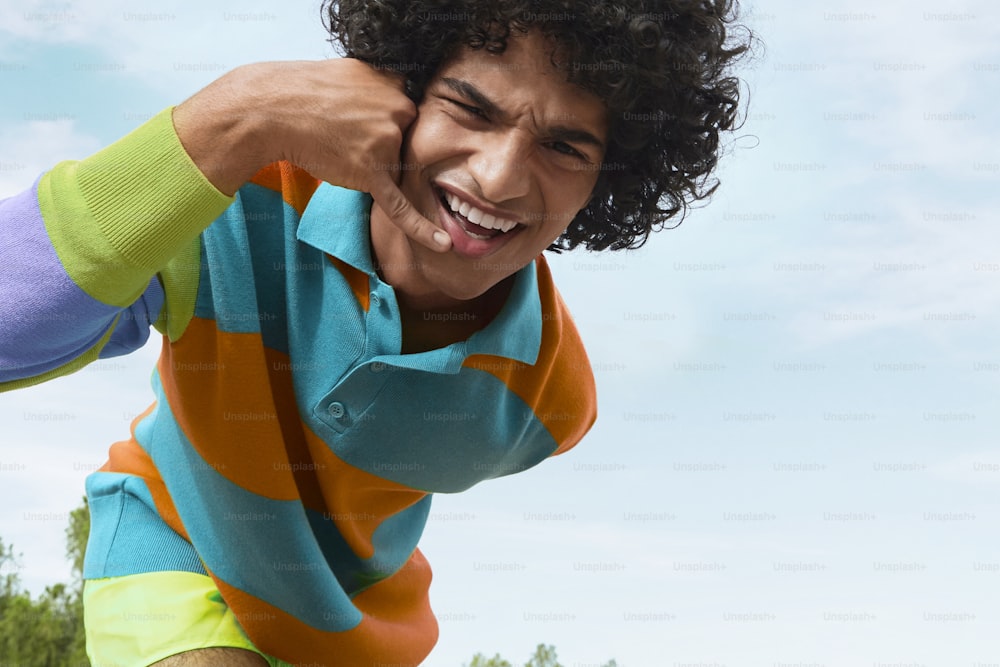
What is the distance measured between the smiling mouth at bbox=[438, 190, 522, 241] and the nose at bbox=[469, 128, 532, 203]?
0.06 metres

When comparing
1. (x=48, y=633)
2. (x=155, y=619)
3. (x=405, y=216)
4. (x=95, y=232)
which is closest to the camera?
(x=95, y=232)

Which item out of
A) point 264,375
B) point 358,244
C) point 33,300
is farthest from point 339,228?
point 33,300

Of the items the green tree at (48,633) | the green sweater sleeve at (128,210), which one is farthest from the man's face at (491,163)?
the green tree at (48,633)

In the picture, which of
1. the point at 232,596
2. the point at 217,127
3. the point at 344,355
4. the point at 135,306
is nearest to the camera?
the point at 217,127

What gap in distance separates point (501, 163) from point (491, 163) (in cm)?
2

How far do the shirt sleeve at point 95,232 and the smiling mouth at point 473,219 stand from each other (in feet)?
1.68

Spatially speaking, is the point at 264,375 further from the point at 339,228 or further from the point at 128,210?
the point at 128,210

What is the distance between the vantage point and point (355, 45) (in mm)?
2451

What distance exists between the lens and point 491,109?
2111 mm

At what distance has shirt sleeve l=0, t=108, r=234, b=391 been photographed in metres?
1.81

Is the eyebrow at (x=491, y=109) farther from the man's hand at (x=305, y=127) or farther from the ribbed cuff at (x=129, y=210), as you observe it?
the ribbed cuff at (x=129, y=210)

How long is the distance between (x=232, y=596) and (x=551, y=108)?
1.32 meters

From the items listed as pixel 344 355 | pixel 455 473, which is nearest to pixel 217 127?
pixel 344 355

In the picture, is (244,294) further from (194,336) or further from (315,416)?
(315,416)
